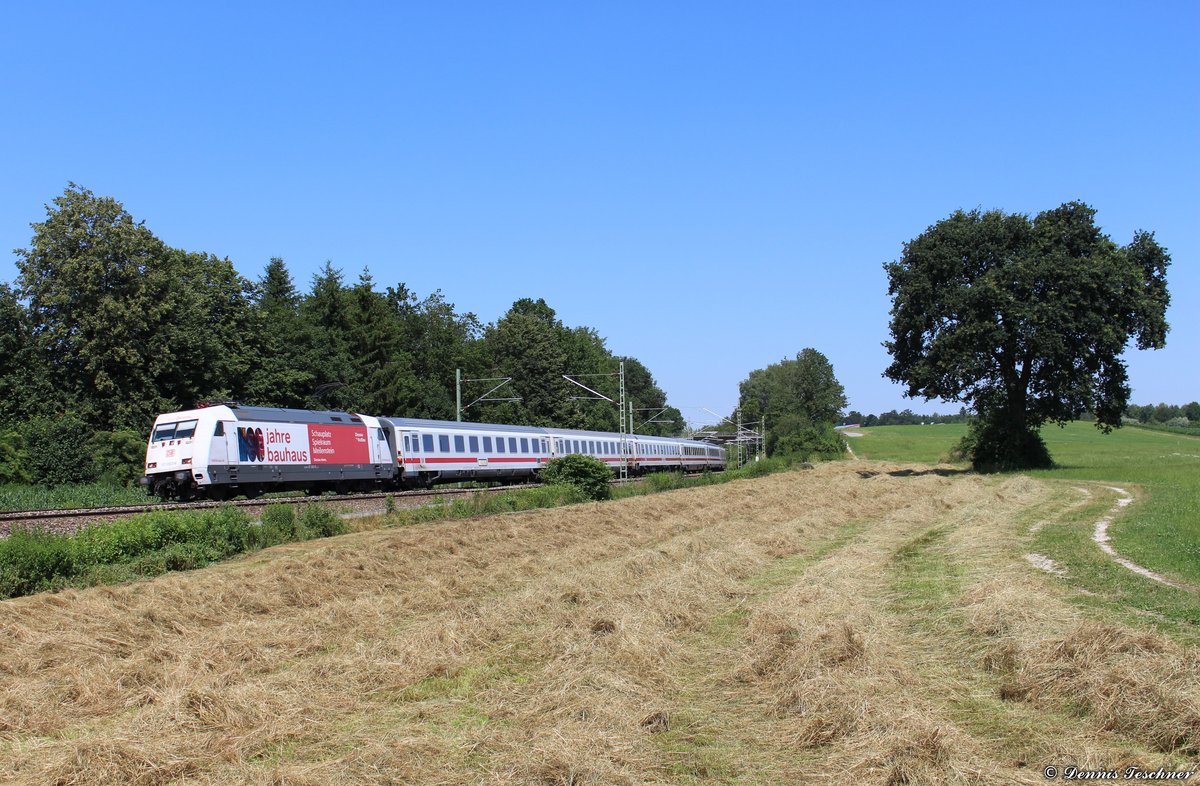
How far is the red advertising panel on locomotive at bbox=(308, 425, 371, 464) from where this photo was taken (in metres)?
33.0

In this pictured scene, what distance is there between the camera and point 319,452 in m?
33.1

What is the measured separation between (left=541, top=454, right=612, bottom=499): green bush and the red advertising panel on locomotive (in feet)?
23.7

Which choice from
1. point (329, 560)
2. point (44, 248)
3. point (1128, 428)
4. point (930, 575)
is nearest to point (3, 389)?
point (44, 248)

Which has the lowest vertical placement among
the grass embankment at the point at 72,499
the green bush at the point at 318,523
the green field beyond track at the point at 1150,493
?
the green field beyond track at the point at 1150,493

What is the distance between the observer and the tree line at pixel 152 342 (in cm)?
4656

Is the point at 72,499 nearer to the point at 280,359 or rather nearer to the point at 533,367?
the point at 280,359

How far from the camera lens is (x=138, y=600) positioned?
1183cm

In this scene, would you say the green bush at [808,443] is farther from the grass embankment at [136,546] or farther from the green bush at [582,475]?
the grass embankment at [136,546]

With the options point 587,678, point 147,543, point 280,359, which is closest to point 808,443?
point 280,359

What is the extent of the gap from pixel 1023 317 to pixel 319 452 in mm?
32874

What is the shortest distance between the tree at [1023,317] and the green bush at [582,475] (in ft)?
69.6

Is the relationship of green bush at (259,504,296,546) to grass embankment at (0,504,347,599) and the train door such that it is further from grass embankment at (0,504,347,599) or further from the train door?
the train door

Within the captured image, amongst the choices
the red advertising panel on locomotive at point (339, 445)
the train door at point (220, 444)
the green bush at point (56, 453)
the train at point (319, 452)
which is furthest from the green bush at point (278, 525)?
the green bush at point (56, 453)

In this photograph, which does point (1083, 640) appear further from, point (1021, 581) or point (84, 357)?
point (84, 357)
